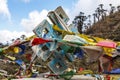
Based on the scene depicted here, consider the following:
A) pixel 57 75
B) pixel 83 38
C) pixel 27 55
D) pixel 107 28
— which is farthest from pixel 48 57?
pixel 107 28

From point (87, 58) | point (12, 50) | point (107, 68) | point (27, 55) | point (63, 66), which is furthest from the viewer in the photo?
point (27, 55)

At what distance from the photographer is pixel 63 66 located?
8.34m

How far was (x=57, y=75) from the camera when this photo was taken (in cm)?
799

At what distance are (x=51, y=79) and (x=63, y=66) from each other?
0.58m

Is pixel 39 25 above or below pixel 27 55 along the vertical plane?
above

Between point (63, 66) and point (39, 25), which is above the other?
point (39, 25)

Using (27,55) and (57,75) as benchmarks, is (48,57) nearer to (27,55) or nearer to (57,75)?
(57,75)

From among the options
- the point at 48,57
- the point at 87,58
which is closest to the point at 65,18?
the point at 48,57

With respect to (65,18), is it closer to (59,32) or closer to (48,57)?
(59,32)

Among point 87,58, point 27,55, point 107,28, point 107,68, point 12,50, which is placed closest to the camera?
point 87,58

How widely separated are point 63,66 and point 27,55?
217cm

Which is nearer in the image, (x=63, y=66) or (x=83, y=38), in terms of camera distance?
(x=83, y=38)

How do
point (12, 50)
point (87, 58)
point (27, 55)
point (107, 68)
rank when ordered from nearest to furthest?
point (87, 58) < point (107, 68) < point (12, 50) < point (27, 55)

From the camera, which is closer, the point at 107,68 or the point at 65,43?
the point at 65,43
